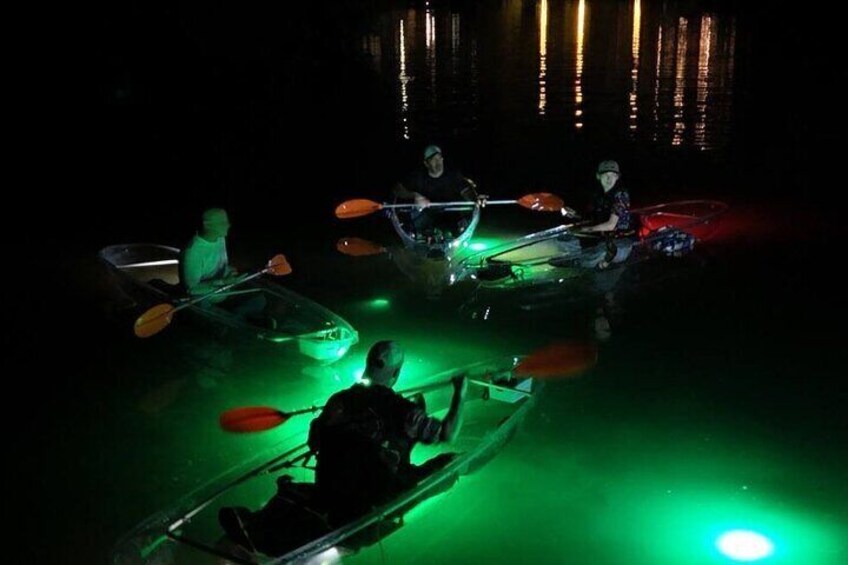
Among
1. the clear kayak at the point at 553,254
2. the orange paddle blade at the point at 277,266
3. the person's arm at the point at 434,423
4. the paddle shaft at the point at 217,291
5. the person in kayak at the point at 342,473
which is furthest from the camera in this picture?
the clear kayak at the point at 553,254

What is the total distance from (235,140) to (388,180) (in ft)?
20.3

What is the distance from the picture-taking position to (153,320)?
7758 mm

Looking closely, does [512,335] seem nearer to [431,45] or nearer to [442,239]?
[442,239]

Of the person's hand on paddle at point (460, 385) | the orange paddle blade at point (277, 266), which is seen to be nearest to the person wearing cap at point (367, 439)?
the person's hand on paddle at point (460, 385)

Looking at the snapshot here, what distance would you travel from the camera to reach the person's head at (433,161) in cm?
1070

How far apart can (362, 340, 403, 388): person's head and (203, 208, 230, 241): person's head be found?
125 inches

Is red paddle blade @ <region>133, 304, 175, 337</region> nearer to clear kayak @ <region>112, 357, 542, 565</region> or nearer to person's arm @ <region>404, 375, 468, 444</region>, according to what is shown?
clear kayak @ <region>112, 357, 542, 565</region>

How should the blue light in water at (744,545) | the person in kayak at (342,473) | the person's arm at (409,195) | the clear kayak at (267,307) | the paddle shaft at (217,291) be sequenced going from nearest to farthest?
1. the person in kayak at (342,473)
2. the blue light in water at (744,545)
3. the clear kayak at (267,307)
4. the paddle shaft at (217,291)
5. the person's arm at (409,195)

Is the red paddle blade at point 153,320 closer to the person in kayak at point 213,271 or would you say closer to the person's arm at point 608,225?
the person in kayak at point 213,271

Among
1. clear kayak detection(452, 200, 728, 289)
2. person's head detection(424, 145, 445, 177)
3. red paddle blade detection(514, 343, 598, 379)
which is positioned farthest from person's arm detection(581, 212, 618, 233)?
person's head detection(424, 145, 445, 177)

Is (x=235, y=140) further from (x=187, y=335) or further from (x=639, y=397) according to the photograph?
(x=639, y=397)

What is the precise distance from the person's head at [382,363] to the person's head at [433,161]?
229 inches

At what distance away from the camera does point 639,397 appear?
718cm

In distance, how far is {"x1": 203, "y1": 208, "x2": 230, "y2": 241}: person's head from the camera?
7.84 meters
